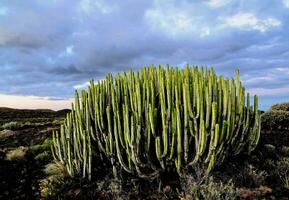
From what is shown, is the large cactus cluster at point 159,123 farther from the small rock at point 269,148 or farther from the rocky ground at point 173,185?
the small rock at point 269,148

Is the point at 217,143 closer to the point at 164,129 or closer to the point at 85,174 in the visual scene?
the point at 164,129

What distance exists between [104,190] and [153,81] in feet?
8.26

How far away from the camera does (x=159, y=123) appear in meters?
7.21

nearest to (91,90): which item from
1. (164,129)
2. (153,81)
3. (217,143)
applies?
(153,81)

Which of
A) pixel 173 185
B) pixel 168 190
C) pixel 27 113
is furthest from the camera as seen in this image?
pixel 27 113

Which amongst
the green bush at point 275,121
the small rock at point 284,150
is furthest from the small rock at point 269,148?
the green bush at point 275,121

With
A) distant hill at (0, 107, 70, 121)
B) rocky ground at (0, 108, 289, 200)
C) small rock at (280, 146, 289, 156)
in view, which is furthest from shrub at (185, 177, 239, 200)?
distant hill at (0, 107, 70, 121)

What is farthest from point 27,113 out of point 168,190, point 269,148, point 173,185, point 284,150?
point 168,190

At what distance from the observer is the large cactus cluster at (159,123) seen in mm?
6668

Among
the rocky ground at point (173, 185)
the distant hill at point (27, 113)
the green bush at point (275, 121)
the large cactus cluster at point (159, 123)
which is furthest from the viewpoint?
the distant hill at point (27, 113)

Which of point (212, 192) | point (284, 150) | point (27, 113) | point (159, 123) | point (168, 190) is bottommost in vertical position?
point (168, 190)

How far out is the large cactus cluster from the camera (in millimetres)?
6668

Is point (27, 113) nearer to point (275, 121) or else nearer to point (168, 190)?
point (275, 121)

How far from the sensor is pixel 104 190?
6945 mm
